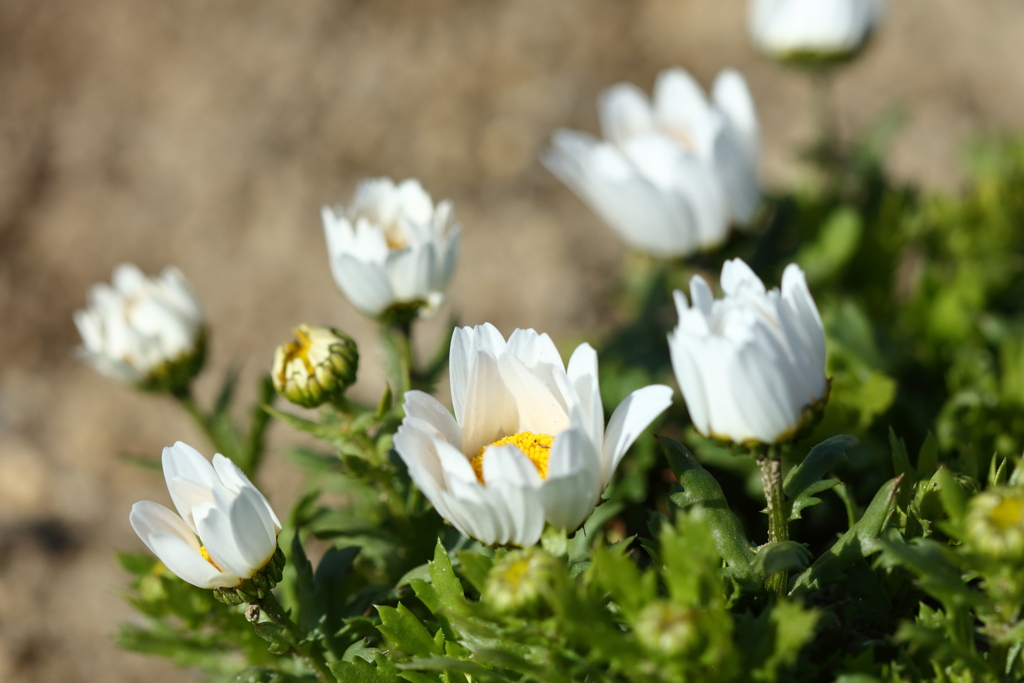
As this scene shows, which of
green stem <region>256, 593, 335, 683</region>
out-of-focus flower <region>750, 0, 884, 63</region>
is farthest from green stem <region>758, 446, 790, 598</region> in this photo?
out-of-focus flower <region>750, 0, 884, 63</region>

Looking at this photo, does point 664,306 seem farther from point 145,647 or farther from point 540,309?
point 145,647

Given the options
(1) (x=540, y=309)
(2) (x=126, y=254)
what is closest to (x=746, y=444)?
(1) (x=540, y=309)

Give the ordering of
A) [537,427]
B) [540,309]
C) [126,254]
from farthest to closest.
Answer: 1. [126,254]
2. [540,309]
3. [537,427]

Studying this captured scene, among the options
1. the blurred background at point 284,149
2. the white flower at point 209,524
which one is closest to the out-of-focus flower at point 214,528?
the white flower at point 209,524

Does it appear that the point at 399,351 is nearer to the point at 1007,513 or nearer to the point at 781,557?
the point at 781,557

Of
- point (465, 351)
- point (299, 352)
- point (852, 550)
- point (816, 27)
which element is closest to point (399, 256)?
point (299, 352)

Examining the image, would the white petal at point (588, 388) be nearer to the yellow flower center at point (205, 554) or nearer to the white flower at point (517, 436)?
the white flower at point (517, 436)
